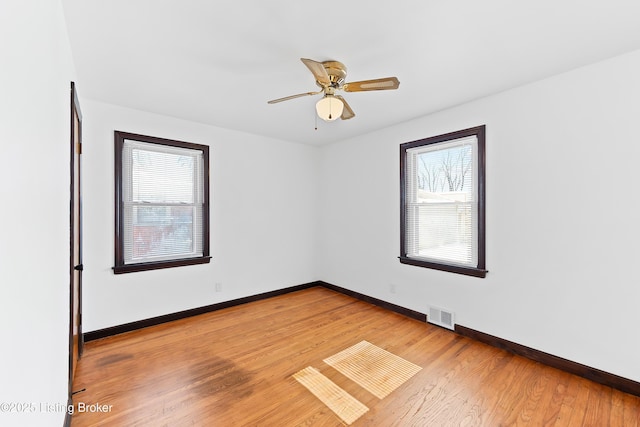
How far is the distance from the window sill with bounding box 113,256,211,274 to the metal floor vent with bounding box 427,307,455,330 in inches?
120

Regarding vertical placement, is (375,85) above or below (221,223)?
above

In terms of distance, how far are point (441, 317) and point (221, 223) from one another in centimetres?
320

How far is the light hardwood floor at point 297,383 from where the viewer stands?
6.40 feet

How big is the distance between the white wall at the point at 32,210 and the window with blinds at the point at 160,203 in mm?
1685

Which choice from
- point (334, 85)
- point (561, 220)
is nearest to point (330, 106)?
point (334, 85)

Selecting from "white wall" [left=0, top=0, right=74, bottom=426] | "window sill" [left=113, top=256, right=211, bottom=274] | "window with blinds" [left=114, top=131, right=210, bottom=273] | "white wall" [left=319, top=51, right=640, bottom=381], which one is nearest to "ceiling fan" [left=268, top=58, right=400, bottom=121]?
"white wall" [left=0, top=0, right=74, bottom=426]

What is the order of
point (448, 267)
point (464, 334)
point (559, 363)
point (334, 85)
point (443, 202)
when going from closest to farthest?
1. point (334, 85)
2. point (559, 363)
3. point (464, 334)
4. point (448, 267)
5. point (443, 202)

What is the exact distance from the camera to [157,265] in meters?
3.48

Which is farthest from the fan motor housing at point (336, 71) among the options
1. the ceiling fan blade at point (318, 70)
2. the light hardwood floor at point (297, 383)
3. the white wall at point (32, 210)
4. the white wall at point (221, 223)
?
the light hardwood floor at point (297, 383)

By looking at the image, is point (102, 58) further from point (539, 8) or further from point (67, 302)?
point (539, 8)

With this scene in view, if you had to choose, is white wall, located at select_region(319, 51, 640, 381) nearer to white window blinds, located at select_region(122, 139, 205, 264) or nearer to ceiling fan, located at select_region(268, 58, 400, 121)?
ceiling fan, located at select_region(268, 58, 400, 121)

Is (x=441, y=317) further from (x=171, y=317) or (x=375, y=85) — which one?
(x=171, y=317)

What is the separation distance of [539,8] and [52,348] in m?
3.37

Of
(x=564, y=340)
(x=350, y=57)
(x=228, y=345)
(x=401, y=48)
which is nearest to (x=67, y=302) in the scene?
(x=228, y=345)
